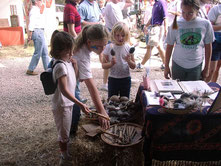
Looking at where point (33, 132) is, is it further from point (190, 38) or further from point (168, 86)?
point (190, 38)

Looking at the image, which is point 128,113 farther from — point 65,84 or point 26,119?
point 26,119

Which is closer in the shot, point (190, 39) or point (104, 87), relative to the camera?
point (190, 39)

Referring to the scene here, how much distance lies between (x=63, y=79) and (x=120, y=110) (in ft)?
2.80

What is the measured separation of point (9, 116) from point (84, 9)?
2330 millimetres

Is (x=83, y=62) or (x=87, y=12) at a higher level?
(x=87, y=12)

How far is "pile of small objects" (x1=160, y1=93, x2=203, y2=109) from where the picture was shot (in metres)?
1.70

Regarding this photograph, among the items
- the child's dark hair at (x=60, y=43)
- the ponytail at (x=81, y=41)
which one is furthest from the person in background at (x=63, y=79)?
the ponytail at (x=81, y=41)

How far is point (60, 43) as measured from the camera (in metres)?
1.86

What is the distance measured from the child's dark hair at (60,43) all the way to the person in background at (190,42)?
1.32m

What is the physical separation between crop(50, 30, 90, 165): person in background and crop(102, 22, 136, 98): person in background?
0.82 meters

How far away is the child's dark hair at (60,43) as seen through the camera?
186 centimetres

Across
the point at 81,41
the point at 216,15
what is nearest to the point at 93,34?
the point at 81,41

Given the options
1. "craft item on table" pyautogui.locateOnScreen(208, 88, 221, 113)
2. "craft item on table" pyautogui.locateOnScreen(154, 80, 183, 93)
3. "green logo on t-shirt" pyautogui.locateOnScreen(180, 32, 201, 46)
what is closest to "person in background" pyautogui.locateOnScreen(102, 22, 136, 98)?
"craft item on table" pyautogui.locateOnScreen(154, 80, 183, 93)

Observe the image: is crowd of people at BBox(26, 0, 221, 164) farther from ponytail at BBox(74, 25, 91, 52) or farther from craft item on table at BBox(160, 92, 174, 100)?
craft item on table at BBox(160, 92, 174, 100)
